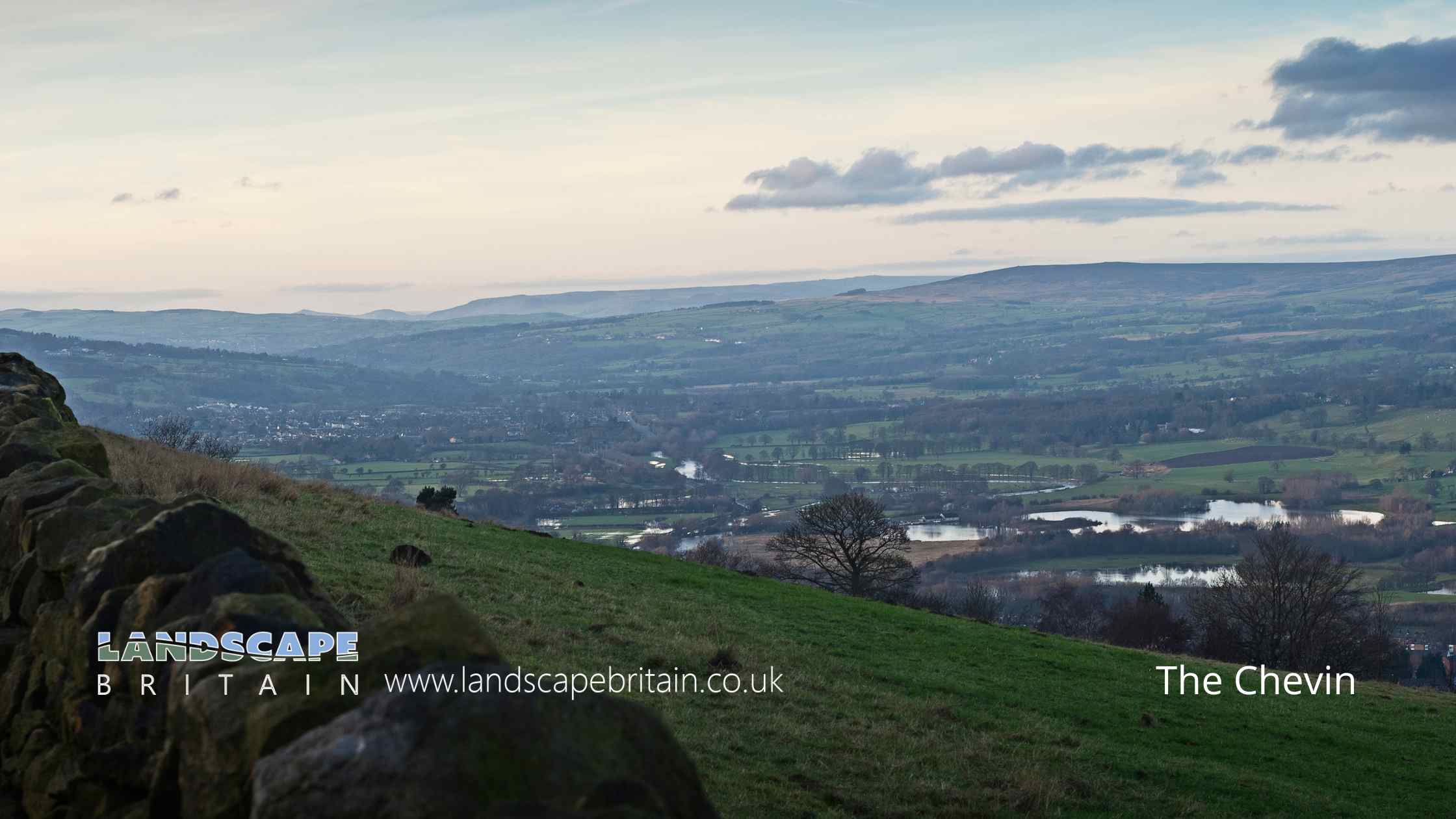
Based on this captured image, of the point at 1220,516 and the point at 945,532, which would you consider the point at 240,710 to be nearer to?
the point at 945,532

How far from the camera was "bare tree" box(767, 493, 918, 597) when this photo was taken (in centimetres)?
4909

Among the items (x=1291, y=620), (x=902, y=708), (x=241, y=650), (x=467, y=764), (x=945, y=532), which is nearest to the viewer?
(x=467, y=764)

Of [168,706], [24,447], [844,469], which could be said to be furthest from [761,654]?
[844,469]

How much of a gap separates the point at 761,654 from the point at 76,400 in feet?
623

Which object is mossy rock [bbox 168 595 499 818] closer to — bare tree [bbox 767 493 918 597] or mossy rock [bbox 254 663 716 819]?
mossy rock [bbox 254 663 716 819]

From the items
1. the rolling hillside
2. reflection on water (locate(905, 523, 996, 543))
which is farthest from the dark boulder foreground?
reflection on water (locate(905, 523, 996, 543))

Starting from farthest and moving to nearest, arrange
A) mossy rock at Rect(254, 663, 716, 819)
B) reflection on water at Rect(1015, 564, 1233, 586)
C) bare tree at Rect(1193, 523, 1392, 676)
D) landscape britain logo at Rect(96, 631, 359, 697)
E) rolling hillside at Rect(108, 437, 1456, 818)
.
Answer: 1. reflection on water at Rect(1015, 564, 1233, 586)
2. bare tree at Rect(1193, 523, 1392, 676)
3. rolling hillside at Rect(108, 437, 1456, 818)
4. landscape britain logo at Rect(96, 631, 359, 697)
5. mossy rock at Rect(254, 663, 716, 819)

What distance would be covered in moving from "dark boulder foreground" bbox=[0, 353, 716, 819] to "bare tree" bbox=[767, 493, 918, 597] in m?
40.8

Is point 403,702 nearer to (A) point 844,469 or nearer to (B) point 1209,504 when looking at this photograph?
(B) point 1209,504

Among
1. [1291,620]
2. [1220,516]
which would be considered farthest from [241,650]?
[1220,516]

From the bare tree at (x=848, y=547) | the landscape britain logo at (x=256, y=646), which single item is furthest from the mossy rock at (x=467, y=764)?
the bare tree at (x=848, y=547)

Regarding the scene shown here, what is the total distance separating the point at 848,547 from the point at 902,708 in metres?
33.7

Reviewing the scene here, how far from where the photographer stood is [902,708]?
16.6m

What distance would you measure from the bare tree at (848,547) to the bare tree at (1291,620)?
14391mm
